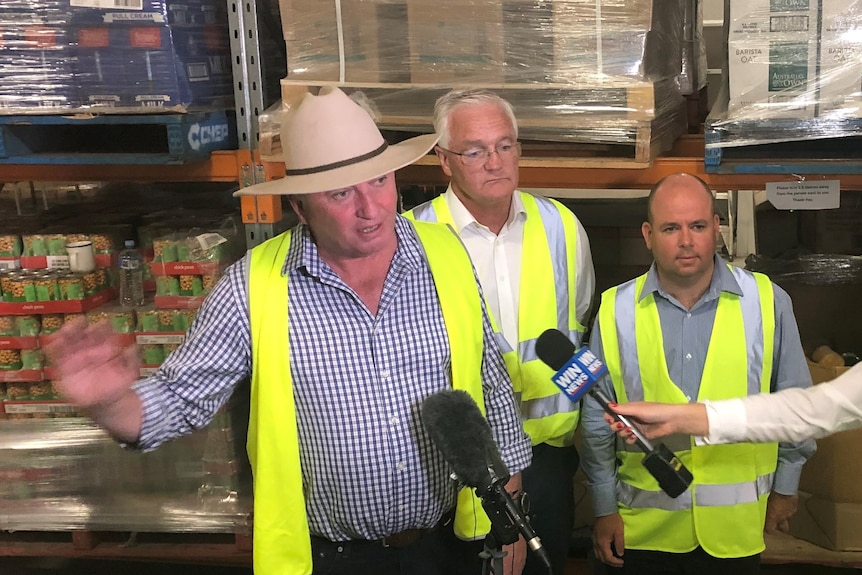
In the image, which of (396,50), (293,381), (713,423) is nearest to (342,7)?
(396,50)

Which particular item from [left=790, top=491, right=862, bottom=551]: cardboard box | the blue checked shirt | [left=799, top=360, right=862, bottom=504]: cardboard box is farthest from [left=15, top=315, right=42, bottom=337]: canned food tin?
[left=790, top=491, right=862, bottom=551]: cardboard box

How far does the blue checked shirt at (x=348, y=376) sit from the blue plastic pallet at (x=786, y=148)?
1.09 m

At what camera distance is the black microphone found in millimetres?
1502

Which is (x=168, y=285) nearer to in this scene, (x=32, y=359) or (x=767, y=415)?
(x=32, y=359)

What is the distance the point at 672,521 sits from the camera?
2352mm

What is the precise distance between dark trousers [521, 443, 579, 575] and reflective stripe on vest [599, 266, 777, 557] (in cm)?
21

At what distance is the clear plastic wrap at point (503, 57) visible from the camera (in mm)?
2400

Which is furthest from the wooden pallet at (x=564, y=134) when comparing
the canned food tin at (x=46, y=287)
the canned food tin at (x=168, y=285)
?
the canned food tin at (x=46, y=287)

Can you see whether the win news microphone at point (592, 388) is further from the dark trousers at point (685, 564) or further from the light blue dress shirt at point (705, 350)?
the dark trousers at point (685, 564)

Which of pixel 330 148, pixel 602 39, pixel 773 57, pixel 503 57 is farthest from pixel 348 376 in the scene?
→ pixel 773 57

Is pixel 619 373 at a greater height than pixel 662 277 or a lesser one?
lesser

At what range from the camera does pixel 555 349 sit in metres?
1.83

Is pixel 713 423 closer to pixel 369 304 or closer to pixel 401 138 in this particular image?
pixel 369 304

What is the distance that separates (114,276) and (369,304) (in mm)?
1496
